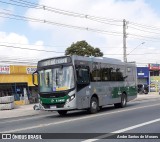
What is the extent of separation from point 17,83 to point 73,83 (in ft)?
68.2

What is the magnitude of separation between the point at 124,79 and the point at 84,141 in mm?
14972

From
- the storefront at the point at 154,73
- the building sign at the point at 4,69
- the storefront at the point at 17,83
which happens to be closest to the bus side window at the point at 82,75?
the storefront at the point at 17,83

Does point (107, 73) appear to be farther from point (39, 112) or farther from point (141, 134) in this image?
point (141, 134)

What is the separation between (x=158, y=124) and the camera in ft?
47.9

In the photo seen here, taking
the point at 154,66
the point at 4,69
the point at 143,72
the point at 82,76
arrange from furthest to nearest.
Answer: the point at 154,66, the point at 143,72, the point at 4,69, the point at 82,76

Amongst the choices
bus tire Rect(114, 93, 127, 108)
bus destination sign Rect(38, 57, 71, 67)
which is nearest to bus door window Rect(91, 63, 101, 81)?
bus destination sign Rect(38, 57, 71, 67)

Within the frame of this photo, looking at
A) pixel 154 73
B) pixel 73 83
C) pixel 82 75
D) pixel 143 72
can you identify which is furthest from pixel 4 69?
pixel 154 73

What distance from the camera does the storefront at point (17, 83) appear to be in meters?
38.0

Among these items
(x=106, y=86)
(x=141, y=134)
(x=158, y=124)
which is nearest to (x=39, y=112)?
(x=106, y=86)

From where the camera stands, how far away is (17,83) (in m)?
39.4

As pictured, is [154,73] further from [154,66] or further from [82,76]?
[82,76]

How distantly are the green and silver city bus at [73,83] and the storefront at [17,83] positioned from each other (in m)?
16.5

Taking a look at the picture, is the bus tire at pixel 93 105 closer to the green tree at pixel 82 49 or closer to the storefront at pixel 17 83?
the storefront at pixel 17 83

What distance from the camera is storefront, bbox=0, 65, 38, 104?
1495 inches
